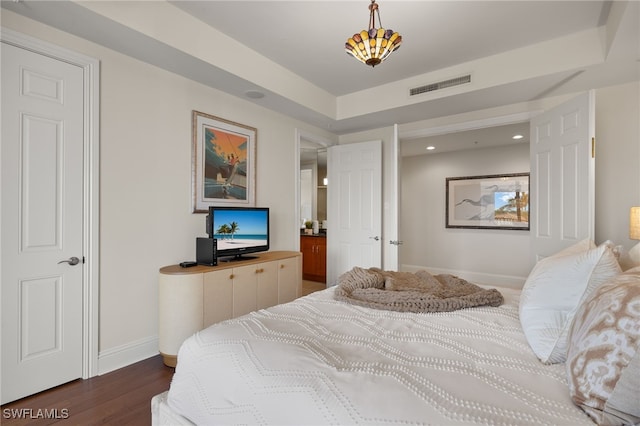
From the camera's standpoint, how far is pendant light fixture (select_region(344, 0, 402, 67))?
1.91 m

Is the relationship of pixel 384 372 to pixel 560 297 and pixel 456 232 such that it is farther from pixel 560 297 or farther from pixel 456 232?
pixel 456 232

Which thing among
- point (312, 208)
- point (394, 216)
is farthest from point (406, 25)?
point (312, 208)

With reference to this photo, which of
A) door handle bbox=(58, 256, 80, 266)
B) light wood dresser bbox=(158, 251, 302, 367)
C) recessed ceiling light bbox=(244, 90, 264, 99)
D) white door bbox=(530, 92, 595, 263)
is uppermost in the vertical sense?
recessed ceiling light bbox=(244, 90, 264, 99)

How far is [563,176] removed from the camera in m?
3.04

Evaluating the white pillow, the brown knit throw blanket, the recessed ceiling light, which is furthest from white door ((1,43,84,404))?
the white pillow

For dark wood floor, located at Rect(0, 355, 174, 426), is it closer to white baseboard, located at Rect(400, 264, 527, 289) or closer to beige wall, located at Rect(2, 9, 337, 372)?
beige wall, located at Rect(2, 9, 337, 372)

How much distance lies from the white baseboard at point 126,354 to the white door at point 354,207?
255 centimetres

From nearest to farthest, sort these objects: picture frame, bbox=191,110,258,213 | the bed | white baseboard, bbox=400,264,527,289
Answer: the bed, picture frame, bbox=191,110,258,213, white baseboard, bbox=400,264,527,289

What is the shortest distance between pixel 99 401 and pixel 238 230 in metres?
1.64

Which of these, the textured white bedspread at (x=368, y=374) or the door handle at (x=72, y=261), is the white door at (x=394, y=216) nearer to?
the textured white bedspread at (x=368, y=374)

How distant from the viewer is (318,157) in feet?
21.6

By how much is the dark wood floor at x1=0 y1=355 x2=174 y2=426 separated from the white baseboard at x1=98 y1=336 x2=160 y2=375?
0.06 m

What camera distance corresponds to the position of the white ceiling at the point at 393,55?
230 centimetres

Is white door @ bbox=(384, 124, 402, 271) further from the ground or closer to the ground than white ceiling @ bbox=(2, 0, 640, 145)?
closer to the ground
